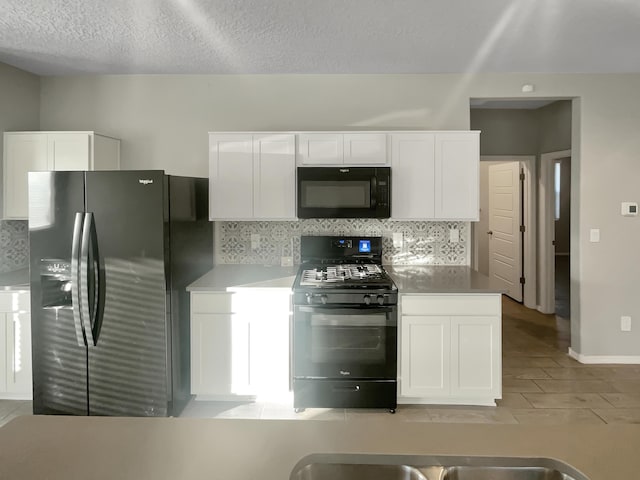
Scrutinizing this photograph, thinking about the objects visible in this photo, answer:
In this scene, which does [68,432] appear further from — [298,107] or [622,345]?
[622,345]

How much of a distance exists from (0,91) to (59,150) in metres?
0.63

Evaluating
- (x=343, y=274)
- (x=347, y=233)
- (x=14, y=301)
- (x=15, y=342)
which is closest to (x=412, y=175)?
(x=347, y=233)

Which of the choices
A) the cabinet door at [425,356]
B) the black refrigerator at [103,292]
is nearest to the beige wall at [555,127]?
the cabinet door at [425,356]

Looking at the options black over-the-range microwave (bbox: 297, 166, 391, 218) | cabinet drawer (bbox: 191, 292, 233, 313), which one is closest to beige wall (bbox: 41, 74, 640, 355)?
black over-the-range microwave (bbox: 297, 166, 391, 218)

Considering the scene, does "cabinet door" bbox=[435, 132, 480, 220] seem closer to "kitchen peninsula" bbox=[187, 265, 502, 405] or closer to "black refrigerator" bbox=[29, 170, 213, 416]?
"kitchen peninsula" bbox=[187, 265, 502, 405]

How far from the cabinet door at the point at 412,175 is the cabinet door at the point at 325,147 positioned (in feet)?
1.39

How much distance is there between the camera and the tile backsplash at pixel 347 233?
4371 mm

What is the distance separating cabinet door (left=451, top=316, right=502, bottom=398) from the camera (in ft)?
11.6

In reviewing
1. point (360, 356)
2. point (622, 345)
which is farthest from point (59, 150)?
point (622, 345)

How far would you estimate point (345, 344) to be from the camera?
3.51 meters

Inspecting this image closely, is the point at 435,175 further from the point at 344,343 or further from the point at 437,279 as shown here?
the point at 344,343

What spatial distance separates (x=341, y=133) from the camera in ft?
13.1

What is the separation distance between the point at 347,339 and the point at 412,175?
1.40 m

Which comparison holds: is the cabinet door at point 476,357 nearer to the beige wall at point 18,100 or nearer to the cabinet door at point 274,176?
the cabinet door at point 274,176
